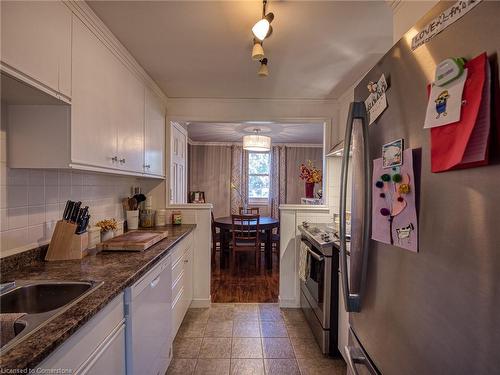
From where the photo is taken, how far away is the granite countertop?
2.17 ft

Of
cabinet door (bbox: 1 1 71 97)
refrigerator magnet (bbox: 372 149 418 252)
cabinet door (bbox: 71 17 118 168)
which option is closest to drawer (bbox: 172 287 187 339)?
cabinet door (bbox: 71 17 118 168)

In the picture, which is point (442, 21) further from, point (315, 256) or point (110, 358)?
point (315, 256)

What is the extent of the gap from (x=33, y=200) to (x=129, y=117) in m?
0.82

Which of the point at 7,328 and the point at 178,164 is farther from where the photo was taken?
the point at 178,164

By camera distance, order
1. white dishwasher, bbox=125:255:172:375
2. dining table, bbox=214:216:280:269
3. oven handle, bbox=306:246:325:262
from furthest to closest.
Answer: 1. dining table, bbox=214:216:280:269
2. oven handle, bbox=306:246:325:262
3. white dishwasher, bbox=125:255:172:375

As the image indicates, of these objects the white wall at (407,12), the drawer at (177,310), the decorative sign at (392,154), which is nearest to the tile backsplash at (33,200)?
the drawer at (177,310)

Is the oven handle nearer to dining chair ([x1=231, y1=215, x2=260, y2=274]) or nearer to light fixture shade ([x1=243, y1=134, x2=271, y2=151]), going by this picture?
dining chair ([x1=231, y1=215, x2=260, y2=274])

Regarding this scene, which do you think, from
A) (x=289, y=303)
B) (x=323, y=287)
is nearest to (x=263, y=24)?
(x=323, y=287)

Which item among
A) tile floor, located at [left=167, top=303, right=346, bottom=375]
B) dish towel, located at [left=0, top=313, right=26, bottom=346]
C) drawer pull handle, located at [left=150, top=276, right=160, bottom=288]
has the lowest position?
tile floor, located at [left=167, top=303, right=346, bottom=375]

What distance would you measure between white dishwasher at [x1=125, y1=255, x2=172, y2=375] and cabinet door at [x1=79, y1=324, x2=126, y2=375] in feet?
0.16

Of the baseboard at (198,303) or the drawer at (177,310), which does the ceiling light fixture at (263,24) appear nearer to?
the drawer at (177,310)

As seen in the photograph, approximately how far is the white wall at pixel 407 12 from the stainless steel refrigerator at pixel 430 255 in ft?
1.01

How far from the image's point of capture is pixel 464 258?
513mm

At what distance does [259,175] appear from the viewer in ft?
19.6
